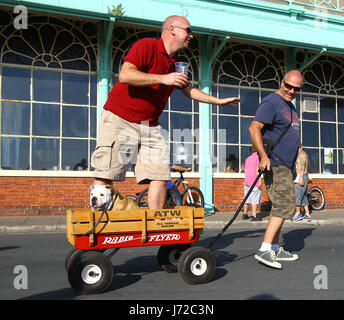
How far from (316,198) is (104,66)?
23.0ft

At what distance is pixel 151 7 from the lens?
32.4ft

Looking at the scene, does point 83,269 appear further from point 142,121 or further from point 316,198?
point 316,198

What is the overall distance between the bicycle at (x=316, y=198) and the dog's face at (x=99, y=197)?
9490mm

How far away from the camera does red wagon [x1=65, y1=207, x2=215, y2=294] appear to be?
10.5 feet

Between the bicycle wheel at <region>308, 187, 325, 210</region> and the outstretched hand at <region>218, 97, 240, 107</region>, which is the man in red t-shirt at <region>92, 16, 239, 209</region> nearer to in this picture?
the outstretched hand at <region>218, 97, 240, 107</region>

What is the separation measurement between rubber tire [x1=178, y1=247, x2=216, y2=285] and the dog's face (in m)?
0.81

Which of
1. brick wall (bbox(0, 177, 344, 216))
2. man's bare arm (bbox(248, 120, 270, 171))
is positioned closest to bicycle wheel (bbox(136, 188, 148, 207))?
brick wall (bbox(0, 177, 344, 216))

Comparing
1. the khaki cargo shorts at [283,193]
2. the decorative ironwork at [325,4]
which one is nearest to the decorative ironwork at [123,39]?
the decorative ironwork at [325,4]

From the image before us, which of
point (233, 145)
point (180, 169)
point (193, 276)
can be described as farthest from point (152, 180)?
point (233, 145)

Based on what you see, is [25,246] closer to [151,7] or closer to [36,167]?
[36,167]

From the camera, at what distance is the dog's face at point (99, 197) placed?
336 cm

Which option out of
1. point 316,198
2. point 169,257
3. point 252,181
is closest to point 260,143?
point 169,257

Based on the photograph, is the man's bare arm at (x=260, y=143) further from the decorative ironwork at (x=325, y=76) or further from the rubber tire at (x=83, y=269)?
the decorative ironwork at (x=325, y=76)
